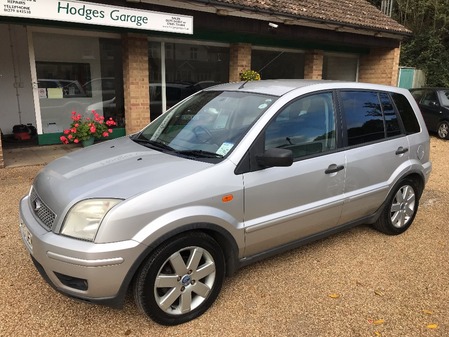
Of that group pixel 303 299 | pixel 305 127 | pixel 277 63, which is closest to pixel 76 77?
pixel 277 63

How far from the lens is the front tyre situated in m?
2.53

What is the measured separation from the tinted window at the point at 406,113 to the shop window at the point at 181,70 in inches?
263

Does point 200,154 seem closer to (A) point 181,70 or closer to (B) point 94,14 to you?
(B) point 94,14

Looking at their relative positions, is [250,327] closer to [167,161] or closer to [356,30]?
[167,161]

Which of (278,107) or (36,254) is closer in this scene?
(36,254)

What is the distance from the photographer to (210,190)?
270 cm

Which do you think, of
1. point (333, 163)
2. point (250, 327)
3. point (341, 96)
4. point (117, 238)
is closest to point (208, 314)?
point (250, 327)

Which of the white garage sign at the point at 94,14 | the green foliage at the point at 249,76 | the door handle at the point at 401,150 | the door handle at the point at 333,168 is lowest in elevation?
the door handle at the point at 333,168

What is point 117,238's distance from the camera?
237 centimetres

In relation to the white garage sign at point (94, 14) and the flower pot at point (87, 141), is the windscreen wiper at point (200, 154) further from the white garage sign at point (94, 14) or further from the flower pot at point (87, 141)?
the flower pot at point (87, 141)

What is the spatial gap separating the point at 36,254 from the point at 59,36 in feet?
24.8

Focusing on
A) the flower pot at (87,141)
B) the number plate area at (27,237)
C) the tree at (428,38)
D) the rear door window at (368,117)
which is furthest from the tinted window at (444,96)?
the number plate area at (27,237)

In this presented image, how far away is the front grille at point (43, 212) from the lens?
260 centimetres

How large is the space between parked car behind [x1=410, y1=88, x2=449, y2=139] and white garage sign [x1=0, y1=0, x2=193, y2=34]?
27.0ft
